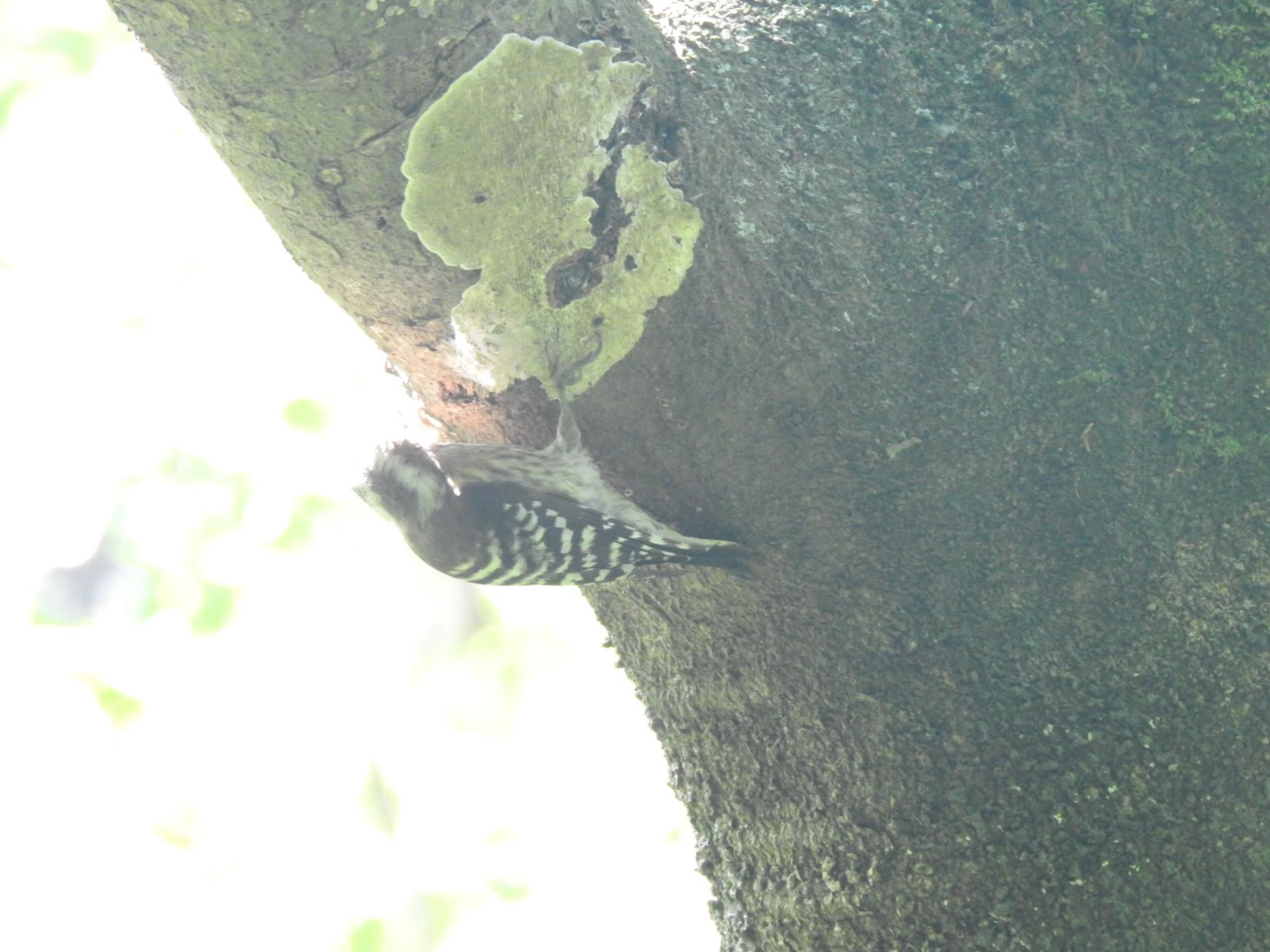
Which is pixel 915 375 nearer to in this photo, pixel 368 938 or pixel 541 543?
pixel 541 543

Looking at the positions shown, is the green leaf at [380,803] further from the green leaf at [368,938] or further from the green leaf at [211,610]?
the green leaf at [211,610]

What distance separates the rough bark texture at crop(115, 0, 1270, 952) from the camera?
1.63 meters

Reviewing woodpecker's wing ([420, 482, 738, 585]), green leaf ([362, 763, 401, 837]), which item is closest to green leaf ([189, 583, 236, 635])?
green leaf ([362, 763, 401, 837])

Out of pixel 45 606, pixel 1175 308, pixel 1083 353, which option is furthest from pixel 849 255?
pixel 45 606

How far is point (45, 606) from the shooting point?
719 cm

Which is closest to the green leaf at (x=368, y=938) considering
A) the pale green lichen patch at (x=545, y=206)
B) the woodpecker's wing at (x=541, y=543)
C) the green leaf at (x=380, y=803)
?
the green leaf at (x=380, y=803)

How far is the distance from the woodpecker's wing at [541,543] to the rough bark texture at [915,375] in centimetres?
27

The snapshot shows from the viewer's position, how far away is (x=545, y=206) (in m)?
1.84

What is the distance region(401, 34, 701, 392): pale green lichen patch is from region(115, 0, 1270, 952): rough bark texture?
0.04m

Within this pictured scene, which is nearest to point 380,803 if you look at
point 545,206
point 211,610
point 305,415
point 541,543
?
point 211,610

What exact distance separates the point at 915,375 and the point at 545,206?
722mm

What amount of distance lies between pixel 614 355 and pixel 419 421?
99 centimetres

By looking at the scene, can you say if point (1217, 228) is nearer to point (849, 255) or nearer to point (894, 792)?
point (849, 255)

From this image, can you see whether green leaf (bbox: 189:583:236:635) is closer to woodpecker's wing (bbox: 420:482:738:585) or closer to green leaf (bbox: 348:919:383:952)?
green leaf (bbox: 348:919:383:952)
